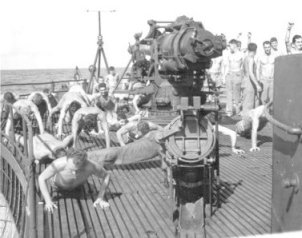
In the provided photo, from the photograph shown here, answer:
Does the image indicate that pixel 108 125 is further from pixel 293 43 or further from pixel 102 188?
pixel 102 188

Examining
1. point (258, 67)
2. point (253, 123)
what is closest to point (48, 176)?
point (253, 123)

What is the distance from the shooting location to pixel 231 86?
554 inches

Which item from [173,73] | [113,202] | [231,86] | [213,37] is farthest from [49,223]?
[231,86]

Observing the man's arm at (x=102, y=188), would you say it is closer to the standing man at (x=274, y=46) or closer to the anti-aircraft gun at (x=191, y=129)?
the anti-aircraft gun at (x=191, y=129)

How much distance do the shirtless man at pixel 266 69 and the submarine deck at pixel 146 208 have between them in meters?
3.75

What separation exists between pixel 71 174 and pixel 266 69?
7.18 m

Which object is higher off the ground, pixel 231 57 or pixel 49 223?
pixel 231 57

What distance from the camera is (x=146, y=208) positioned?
21.7 ft

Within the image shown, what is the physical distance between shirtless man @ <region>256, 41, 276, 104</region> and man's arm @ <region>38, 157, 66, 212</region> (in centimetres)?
714

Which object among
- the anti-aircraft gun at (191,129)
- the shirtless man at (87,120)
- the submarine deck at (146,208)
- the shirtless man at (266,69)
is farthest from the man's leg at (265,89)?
the anti-aircraft gun at (191,129)

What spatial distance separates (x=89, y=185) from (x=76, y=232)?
2.01 meters

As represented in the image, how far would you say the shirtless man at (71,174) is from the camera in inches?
245

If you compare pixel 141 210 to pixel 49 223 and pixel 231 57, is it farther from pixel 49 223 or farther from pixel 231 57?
pixel 231 57

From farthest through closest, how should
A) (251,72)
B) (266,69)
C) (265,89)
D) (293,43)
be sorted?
(265,89) < (266,69) < (251,72) < (293,43)
